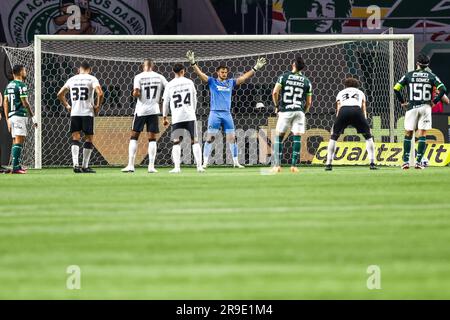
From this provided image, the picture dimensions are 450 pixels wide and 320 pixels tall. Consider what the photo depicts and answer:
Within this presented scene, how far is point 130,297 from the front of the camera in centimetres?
610

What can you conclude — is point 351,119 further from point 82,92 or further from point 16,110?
point 16,110

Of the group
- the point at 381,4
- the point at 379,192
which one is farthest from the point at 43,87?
the point at 379,192

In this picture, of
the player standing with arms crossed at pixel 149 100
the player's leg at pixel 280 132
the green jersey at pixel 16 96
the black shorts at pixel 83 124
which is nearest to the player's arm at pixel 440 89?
the player's leg at pixel 280 132

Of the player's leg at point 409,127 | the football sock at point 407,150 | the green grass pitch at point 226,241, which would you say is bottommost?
the green grass pitch at point 226,241

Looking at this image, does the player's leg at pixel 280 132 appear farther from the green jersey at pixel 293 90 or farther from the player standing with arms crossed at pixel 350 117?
the player standing with arms crossed at pixel 350 117

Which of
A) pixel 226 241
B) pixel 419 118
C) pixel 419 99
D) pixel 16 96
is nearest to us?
pixel 226 241

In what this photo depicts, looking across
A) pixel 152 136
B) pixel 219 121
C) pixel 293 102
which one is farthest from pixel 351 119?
pixel 152 136

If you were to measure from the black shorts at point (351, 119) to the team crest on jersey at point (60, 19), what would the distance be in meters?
10.3

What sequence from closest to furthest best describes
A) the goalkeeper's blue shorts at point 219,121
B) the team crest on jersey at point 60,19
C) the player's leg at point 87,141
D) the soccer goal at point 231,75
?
1. the player's leg at point 87,141
2. the goalkeeper's blue shorts at point 219,121
3. the soccer goal at point 231,75
4. the team crest on jersey at point 60,19

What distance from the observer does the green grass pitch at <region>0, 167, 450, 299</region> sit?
6.49 m

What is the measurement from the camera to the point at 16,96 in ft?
68.0

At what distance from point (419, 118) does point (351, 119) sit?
1.45 m

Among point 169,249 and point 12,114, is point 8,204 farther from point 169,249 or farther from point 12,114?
point 12,114

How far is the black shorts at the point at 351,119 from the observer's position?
2112cm
